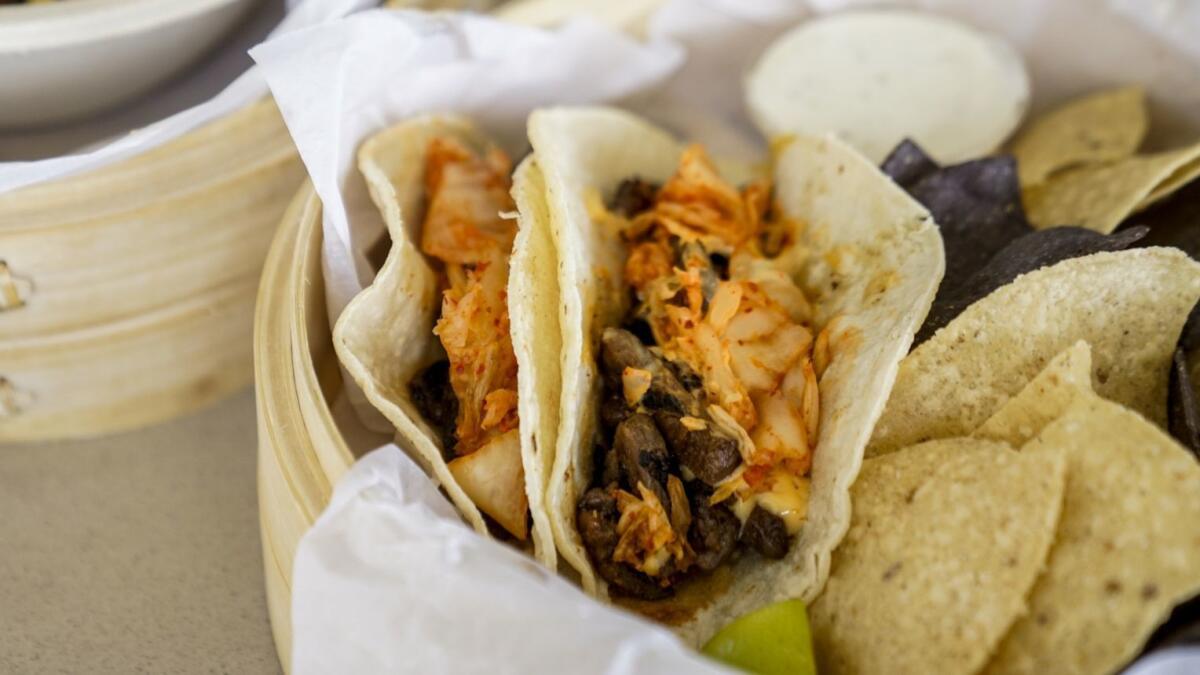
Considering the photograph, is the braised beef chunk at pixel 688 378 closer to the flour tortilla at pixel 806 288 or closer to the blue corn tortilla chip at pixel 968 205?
the flour tortilla at pixel 806 288

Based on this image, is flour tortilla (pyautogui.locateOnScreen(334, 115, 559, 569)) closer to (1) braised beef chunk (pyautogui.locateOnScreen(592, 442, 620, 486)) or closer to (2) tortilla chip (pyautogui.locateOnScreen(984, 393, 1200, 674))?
(1) braised beef chunk (pyautogui.locateOnScreen(592, 442, 620, 486))

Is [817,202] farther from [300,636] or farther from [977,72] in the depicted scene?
[300,636]

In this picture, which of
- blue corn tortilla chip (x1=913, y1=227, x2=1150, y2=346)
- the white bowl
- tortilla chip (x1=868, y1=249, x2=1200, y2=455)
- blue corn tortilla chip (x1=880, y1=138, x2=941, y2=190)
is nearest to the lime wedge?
tortilla chip (x1=868, y1=249, x2=1200, y2=455)

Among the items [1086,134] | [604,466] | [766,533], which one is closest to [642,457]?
[604,466]

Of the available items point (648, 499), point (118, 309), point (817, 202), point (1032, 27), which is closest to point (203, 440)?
point (118, 309)

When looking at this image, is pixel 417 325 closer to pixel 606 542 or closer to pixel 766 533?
pixel 606 542
